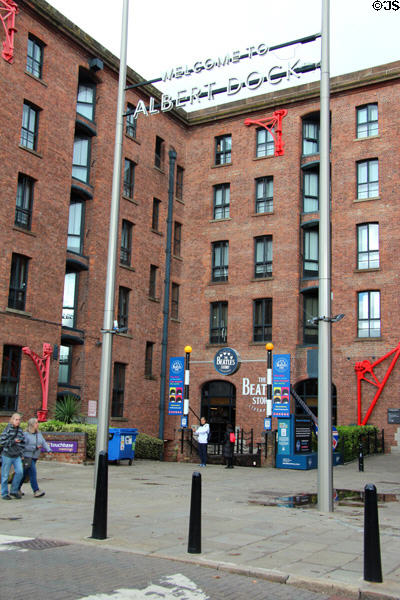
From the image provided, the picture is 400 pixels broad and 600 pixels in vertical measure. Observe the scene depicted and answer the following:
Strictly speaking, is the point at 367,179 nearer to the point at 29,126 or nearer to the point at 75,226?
the point at 75,226

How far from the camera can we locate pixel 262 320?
32.9m

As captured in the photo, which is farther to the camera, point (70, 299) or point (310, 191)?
point (310, 191)

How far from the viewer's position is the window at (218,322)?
3394 cm

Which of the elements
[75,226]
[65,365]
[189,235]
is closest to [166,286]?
[189,235]

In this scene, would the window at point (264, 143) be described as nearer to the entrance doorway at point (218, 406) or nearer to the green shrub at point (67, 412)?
the entrance doorway at point (218, 406)

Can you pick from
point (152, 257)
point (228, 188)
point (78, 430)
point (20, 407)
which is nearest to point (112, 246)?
point (78, 430)

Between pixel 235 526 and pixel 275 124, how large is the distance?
27701 millimetres

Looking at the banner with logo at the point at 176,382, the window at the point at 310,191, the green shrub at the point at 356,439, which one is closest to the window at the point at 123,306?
the banner with logo at the point at 176,382

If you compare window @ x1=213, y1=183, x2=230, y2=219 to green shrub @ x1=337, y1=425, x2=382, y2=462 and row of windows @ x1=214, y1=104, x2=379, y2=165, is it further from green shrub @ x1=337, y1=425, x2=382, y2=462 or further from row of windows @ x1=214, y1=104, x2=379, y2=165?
green shrub @ x1=337, y1=425, x2=382, y2=462

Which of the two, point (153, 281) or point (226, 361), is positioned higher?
point (153, 281)

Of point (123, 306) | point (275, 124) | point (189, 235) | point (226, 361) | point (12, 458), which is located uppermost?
point (275, 124)

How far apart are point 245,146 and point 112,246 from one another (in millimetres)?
22041

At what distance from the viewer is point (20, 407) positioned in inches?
958

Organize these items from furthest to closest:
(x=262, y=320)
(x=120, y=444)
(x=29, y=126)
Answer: (x=262, y=320)
(x=29, y=126)
(x=120, y=444)
